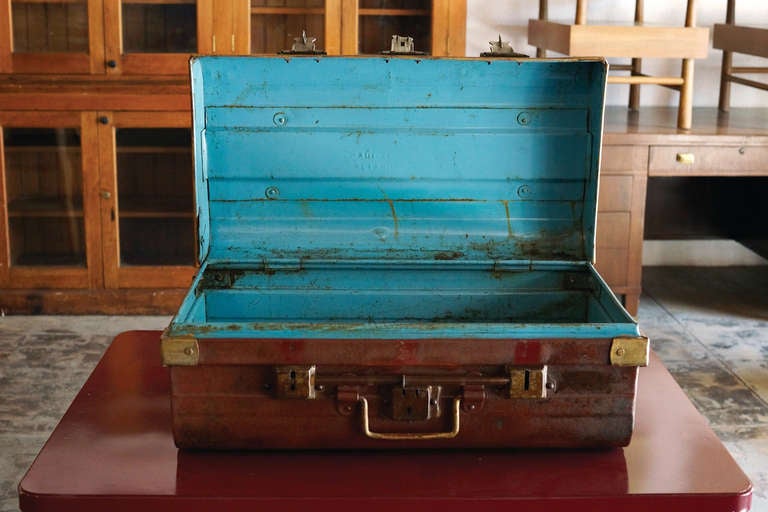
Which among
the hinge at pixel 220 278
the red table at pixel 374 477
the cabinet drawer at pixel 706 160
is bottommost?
the red table at pixel 374 477

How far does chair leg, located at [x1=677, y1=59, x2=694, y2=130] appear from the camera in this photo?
4.24 meters

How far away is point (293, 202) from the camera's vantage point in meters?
2.27

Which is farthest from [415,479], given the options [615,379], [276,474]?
[615,379]

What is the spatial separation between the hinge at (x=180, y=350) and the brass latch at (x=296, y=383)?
0.45 feet

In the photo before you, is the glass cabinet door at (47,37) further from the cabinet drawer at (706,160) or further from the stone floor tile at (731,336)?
the stone floor tile at (731,336)

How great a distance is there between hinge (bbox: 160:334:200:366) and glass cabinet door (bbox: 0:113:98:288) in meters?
2.74

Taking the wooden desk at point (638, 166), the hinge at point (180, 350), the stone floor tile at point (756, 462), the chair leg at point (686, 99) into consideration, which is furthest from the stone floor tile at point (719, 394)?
the hinge at point (180, 350)

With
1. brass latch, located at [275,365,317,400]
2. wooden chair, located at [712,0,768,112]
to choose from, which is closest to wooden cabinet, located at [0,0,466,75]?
wooden chair, located at [712,0,768,112]

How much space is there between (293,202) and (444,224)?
1.09 feet

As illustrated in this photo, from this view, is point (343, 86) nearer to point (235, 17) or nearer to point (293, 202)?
point (293, 202)

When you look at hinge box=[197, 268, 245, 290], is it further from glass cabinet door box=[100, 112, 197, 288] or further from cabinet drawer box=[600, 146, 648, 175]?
cabinet drawer box=[600, 146, 648, 175]

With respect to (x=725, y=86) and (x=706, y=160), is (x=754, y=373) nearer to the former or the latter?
(x=706, y=160)

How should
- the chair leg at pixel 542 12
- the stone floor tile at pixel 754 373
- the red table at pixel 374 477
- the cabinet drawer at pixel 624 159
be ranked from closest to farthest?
the red table at pixel 374 477
the stone floor tile at pixel 754 373
the cabinet drawer at pixel 624 159
the chair leg at pixel 542 12

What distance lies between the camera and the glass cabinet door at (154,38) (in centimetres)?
417
